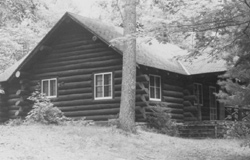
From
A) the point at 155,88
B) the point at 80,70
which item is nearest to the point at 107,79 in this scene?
the point at 80,70

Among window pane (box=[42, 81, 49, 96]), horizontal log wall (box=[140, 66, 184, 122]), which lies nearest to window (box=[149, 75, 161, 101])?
horizontal log wall (box=[140, 66, 184, 122])

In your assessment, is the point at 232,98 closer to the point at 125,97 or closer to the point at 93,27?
the point at 125,97

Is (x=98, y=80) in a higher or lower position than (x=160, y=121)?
higher

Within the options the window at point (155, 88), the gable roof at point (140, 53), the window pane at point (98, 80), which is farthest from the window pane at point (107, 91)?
the gable roof at point (140, 53)

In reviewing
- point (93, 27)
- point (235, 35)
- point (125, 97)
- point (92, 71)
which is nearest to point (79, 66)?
point (92, 71)

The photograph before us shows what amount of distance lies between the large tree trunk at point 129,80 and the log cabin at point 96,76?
8.18ft

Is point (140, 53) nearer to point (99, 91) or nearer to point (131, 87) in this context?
point (99, 91)

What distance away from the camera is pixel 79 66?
20844mm

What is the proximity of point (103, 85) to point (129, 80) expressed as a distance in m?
4.68

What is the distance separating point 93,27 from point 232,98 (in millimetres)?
10524

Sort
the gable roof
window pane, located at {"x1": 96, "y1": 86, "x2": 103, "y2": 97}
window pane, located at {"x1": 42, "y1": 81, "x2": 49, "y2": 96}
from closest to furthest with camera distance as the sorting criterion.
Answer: the gable roof
window pane, located at {"x1": 96, "y1": 86, "x2": 103, "y2": 97}
window pane, located at {"x1": 42, "y1": 81, "x2": 49, "y2": 96}

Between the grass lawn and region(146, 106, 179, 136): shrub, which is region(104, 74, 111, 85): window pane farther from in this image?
the grass lawn

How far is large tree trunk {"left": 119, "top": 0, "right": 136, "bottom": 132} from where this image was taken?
1511 centimetres

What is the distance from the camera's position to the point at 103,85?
19828 mm
